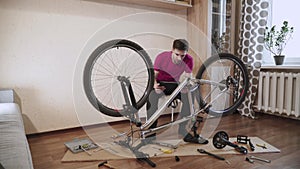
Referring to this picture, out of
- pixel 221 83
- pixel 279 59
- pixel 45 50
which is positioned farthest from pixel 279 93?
pixel 45 50

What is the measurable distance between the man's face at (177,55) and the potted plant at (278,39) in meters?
1.81

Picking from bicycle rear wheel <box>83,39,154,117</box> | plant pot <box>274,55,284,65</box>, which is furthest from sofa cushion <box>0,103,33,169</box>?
plant pot <box>274,55,284,65</box>

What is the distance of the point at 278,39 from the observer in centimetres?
302

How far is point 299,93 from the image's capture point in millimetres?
2738

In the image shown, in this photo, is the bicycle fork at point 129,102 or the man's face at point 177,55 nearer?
the bicycle fork at point 129,102

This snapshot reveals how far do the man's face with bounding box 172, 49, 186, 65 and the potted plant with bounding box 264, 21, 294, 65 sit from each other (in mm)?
1809

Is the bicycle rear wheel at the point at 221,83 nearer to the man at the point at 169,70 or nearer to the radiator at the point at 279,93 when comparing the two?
the man at the point at 169,70

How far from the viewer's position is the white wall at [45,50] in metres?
2.21

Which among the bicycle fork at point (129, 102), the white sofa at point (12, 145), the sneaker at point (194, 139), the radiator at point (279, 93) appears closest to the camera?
the white sofa at point (12, 145)

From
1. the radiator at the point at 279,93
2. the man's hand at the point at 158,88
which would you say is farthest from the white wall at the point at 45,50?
the radiator at the point at 279,93

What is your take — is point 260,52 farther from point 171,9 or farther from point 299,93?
point 171,9

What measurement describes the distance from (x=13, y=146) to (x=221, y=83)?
1567 mm

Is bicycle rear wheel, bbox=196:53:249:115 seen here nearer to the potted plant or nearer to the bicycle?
the bicycle

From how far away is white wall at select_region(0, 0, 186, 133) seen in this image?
221cm
